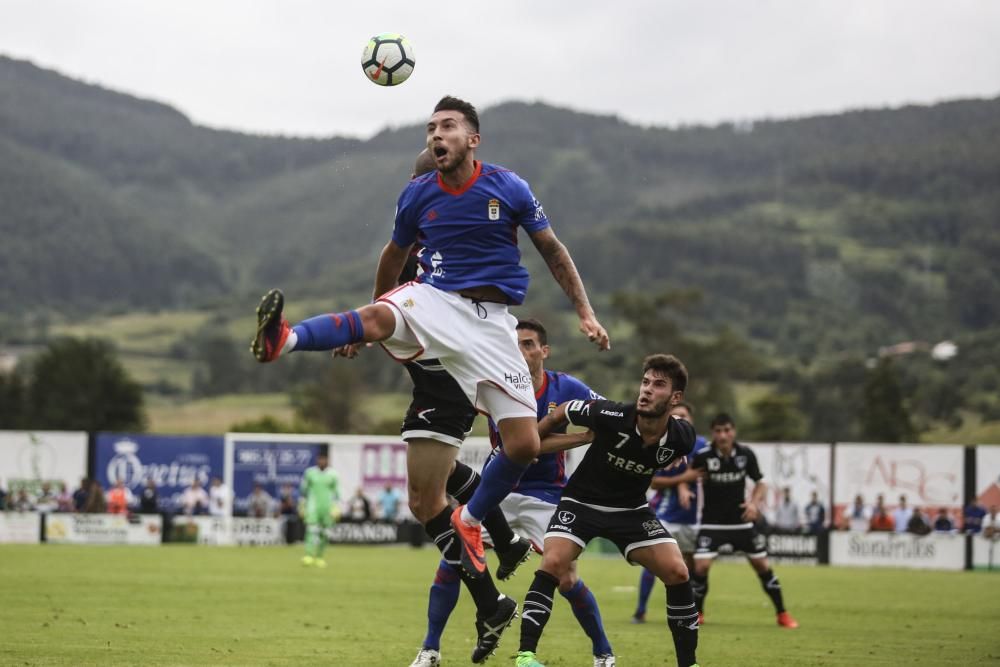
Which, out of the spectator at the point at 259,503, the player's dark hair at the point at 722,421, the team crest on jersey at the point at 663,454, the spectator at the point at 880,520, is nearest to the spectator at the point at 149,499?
the spectator at the point at 259,503

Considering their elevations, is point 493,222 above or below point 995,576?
above

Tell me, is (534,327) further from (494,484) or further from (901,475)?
(901,475)

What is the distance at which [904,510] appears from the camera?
122ft

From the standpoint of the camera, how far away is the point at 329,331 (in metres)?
7.89

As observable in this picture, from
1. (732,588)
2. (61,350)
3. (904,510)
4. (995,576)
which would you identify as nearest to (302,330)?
(732,588)

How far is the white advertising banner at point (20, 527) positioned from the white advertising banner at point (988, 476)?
27064 mm

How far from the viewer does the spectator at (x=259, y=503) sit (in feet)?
139

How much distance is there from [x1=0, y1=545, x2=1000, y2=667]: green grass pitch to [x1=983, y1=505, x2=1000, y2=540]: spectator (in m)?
5.76

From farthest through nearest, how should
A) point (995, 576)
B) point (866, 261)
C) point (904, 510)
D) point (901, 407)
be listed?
point (866, 261)
point (901, 407)
point (904, 510)
point (995, 576)

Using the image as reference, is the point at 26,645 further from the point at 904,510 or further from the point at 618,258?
the point at 618,258

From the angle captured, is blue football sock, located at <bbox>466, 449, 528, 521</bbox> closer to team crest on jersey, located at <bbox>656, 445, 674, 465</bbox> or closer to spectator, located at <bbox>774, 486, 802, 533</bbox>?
team crest on jersey, located at <bbox>656, 445, 674, 465</bbox>

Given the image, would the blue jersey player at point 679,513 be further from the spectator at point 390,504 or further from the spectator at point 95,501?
the spectator at point 95,501

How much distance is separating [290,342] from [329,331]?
0.30m

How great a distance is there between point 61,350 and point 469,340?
92.1m
